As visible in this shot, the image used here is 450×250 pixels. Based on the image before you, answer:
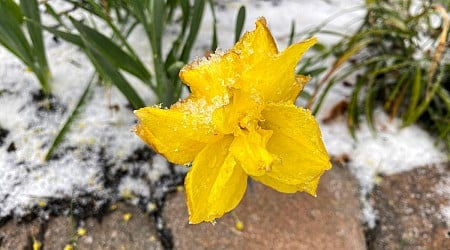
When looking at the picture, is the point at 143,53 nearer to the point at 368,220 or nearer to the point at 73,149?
the point at 73,149

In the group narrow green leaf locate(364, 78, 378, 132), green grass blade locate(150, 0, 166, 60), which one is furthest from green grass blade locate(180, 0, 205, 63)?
narrow green leaf locate(364, 78, 378, 132)

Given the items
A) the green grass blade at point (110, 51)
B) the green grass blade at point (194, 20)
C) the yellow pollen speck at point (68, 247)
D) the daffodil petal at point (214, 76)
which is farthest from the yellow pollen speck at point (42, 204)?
the daffodil petal at point (214, 76)

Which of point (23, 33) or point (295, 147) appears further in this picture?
point (23, 33)

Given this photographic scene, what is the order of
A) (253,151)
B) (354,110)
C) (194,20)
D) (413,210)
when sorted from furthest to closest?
(354,110), (413,210), (194,20), (253,151)

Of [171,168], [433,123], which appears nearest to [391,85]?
[433,123]

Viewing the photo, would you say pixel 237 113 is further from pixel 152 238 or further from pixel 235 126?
pixel 152 238

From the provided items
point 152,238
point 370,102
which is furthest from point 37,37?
point 370,102

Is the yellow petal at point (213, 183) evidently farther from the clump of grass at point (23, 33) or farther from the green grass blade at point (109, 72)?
the clump of grass at point (23, 33)
